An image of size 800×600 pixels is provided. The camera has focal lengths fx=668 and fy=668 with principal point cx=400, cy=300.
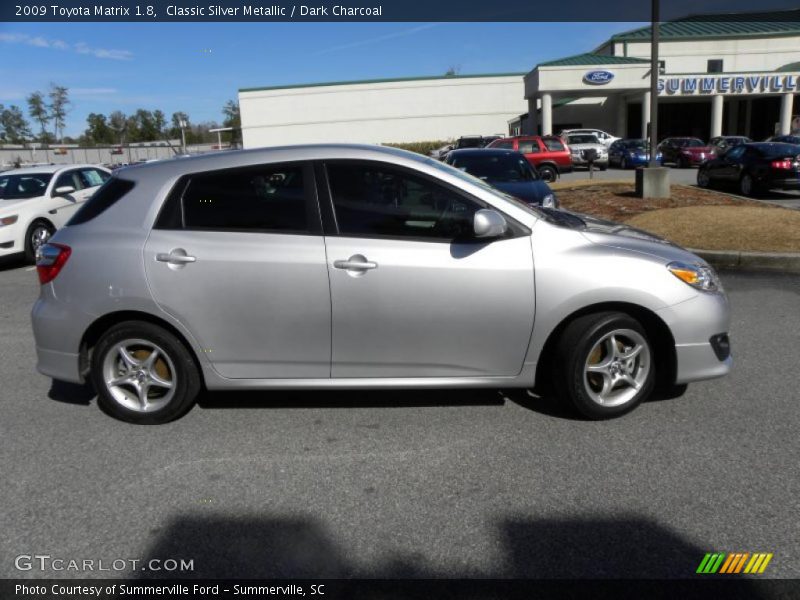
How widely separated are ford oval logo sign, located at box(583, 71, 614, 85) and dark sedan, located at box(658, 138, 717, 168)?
28.0 ft

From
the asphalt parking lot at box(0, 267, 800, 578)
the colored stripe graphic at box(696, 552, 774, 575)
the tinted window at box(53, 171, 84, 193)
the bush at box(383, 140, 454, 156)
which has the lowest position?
the colored stripe graphic at box(696, 552, 774, 575)

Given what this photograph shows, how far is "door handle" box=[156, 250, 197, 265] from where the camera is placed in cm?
413

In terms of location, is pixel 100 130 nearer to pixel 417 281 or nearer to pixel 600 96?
pixel 600 96

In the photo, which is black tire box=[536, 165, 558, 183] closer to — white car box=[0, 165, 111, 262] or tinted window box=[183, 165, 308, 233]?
white car box=[0, 165, 111, 262]

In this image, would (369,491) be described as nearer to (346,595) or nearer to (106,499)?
(346,595)

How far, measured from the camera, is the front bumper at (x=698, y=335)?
4.11 m

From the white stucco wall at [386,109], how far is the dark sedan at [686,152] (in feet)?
80.4

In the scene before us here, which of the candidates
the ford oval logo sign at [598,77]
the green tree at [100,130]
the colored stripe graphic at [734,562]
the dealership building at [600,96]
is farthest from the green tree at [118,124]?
the colored stripe graphic at [734,562]

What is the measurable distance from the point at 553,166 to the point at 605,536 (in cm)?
2477

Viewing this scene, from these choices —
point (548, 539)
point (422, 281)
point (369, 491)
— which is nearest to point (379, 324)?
point (422, 281)

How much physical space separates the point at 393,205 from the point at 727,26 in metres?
55.7

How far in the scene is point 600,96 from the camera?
44.5m

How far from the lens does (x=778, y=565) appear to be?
279 cm

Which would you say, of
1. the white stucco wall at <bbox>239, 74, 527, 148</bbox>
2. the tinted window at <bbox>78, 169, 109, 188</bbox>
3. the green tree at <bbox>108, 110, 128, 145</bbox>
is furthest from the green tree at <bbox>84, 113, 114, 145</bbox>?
the tinted window at <bbox>78, 169, 109, 188</bbox>
